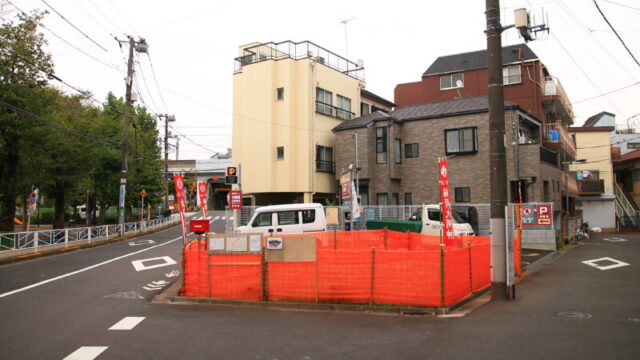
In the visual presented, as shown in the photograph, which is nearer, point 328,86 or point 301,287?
point 301,287

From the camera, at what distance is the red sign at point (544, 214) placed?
780 inches

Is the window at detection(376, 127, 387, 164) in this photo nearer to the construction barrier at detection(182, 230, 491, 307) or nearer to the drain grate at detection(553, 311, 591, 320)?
the construction barrier at detection(182, 230, 491, 307)

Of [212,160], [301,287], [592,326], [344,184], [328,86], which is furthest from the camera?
[212,160]

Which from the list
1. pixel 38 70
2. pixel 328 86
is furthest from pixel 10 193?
pixel 328 86

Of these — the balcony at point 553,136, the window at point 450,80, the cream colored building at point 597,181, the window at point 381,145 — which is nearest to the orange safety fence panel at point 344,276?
the window at point 381,145

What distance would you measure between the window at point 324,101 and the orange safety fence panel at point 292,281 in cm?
2022

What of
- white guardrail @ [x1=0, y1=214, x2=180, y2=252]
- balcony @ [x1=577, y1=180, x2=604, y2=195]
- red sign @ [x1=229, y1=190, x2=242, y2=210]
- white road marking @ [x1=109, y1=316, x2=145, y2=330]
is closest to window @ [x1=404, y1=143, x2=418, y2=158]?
red sign @ [x1=229, y1=190, x2=242, y2=210]

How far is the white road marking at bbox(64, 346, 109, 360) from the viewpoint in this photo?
6023 millimetres

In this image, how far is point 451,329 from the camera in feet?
23.8

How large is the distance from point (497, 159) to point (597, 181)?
36.8m

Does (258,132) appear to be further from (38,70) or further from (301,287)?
(301,287)

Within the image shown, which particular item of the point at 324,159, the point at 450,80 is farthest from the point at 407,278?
the point at 450,80

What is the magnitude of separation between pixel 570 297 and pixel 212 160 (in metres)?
62.4

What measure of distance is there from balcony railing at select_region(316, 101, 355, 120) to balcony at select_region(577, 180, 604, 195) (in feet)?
77.8
